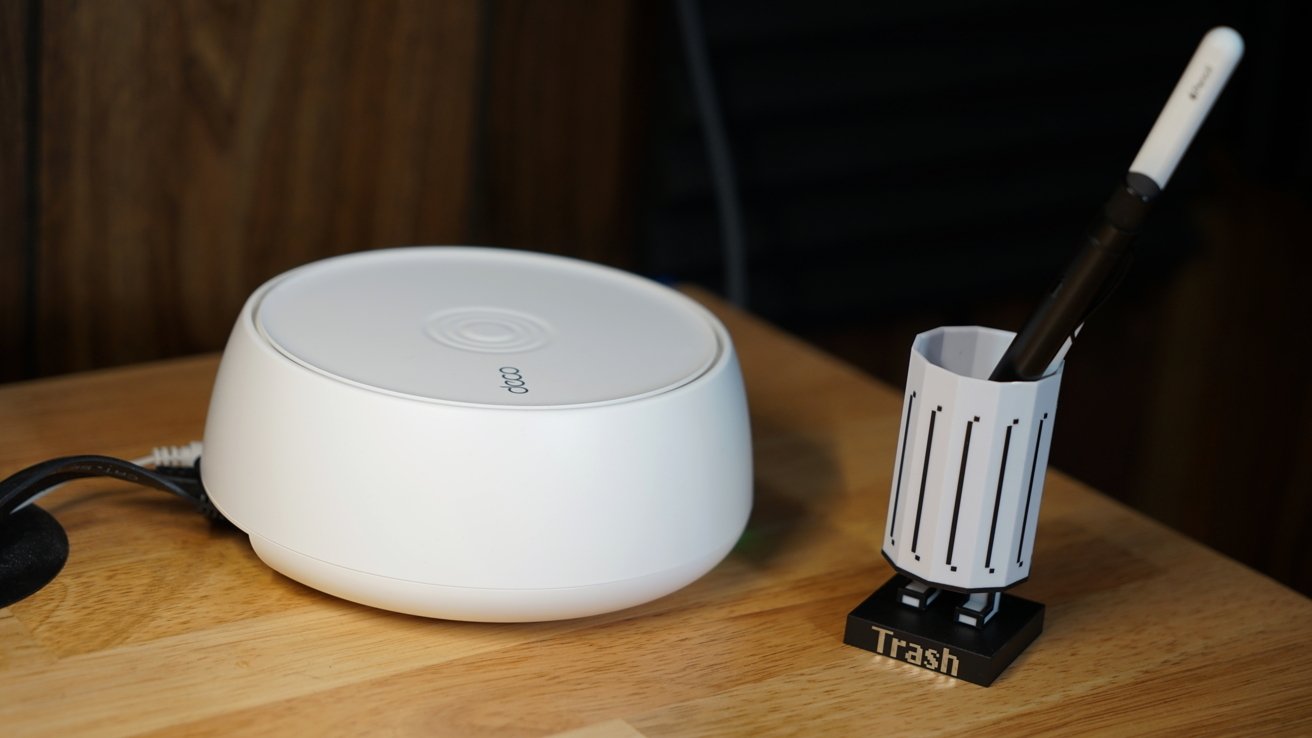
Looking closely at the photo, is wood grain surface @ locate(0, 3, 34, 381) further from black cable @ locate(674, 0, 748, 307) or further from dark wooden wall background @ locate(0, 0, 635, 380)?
black cable @ locate(674, 0, 748, 307)

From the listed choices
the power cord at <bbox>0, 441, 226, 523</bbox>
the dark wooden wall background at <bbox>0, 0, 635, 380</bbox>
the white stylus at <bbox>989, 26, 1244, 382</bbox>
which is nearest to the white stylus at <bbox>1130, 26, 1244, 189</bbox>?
the white stylus at <bbox>989, 26, 1244, 382</bbox>

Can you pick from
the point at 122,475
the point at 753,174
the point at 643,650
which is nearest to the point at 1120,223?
the point at 643,650

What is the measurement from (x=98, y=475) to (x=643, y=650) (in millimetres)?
231

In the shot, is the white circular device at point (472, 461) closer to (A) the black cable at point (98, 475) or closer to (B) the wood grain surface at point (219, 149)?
(A) the black cable at point (98, 475)

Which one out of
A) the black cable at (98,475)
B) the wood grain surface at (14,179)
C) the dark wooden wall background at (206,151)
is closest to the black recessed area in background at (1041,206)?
the dark wooden wall background at (206,151)

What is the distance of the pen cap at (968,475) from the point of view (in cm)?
46

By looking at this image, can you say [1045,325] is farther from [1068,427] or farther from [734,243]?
[1068,427]

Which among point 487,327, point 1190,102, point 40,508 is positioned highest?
point 1190,102

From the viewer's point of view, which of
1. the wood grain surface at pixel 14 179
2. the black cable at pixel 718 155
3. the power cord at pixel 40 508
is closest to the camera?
the power cord at pixel 40 508

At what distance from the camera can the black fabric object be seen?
49 cm

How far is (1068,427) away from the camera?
4.67 feet

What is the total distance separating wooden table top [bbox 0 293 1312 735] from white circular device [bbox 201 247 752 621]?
0.02 meters

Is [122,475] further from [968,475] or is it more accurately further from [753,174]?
[753,174]

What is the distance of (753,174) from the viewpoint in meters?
1.11
